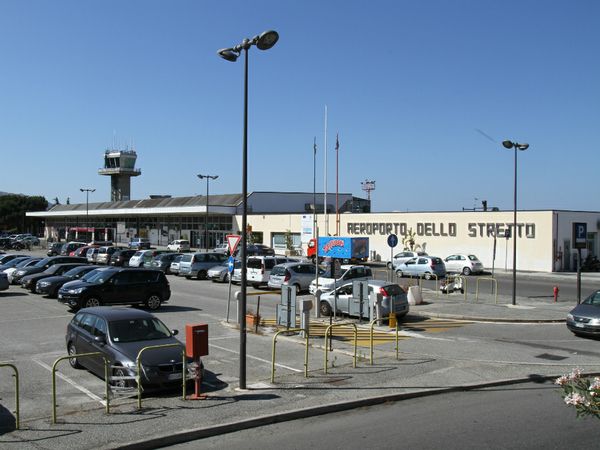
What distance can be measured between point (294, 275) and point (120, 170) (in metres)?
93.5

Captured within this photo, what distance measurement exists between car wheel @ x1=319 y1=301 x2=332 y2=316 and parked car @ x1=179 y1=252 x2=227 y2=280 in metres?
16.8

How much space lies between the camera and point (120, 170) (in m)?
116

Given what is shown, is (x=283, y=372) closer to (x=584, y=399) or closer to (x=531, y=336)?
(x=584, y=399)

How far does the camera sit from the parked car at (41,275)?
29078mm

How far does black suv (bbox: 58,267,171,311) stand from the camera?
867 inches

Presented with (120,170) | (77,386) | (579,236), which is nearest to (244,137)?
(77,386)

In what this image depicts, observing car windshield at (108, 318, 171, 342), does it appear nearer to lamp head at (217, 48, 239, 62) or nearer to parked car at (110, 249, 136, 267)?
lamp head at (217, 48, 239, 62)

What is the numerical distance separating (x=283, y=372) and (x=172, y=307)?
12.3 metres

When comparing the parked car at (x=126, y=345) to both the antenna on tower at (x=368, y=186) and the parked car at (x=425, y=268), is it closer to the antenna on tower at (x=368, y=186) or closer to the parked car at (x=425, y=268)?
the parked car at (x=425, y=268)

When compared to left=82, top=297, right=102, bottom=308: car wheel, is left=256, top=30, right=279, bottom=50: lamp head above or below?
above

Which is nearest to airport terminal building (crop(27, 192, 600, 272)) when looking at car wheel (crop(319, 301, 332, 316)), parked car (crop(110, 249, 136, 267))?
car wheel (crop(319, 301, 332, 316))

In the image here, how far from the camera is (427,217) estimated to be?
173ft

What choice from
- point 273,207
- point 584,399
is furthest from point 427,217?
point 584,399

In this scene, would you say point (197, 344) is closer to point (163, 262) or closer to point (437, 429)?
point (437, 429)
